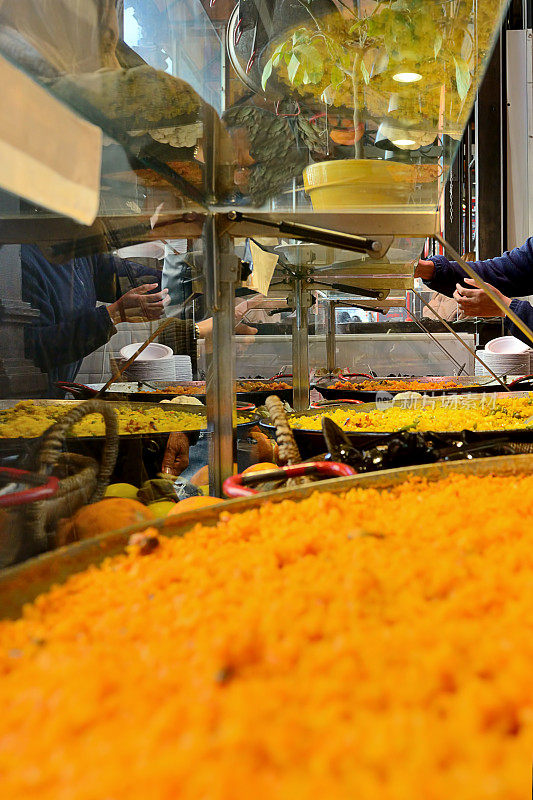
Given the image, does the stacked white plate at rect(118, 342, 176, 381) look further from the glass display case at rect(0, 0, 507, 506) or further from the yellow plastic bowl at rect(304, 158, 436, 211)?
the yellow plastic bowl at rect(304, 158, 436, 211)

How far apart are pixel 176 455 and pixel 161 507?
13.6 inches

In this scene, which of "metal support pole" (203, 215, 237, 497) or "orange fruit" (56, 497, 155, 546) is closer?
"orange fruit" (56, 497, 155, 546)

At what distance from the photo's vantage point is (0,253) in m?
1.11

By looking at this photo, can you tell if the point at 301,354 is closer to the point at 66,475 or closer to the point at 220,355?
the point at 220,355

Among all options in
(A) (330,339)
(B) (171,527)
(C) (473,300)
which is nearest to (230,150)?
(B) (171,527)

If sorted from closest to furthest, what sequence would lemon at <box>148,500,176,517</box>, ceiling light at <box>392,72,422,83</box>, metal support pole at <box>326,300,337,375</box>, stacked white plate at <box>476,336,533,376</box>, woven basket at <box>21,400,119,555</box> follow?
woven basket at <box>21,400,119,555</box>, lemon at <box>148,500,176,517</box>, ceiling light at <box>392,72,422,83</box>, metal support pole at <box>326,300,337,375</box>, stacked white plate at <box>476,336,533,376</box>

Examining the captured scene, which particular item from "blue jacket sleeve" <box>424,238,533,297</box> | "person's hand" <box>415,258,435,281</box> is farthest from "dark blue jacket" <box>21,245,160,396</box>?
"blue jacket sleeve" <box>424,238,533,297</box>

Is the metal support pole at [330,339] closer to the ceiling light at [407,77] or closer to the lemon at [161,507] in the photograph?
the ceiling light at [407,77]

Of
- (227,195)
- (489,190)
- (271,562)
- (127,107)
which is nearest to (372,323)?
(489,190)

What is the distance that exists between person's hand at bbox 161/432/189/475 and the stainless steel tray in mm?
664

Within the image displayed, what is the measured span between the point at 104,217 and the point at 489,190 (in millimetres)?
6640

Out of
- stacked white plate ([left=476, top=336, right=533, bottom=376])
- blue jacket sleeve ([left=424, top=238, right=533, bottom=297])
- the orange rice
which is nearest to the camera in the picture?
the orange rice

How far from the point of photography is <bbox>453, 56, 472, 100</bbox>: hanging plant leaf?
1.23 m

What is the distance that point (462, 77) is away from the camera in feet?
4.12
